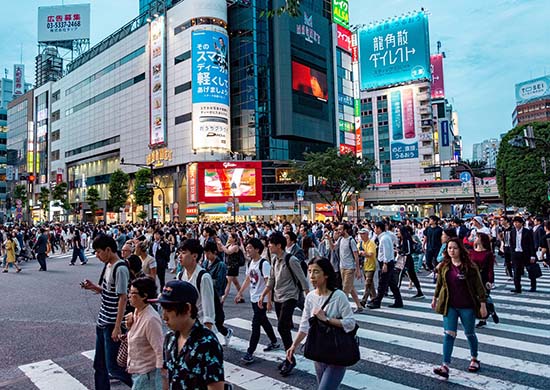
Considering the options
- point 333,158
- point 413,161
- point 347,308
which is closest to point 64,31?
point 333,158

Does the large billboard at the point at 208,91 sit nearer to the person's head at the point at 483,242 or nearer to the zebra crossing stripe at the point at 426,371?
the person's head at the point at 483,242

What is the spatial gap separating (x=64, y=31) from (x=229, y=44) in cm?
4351

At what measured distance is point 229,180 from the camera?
49062 mm

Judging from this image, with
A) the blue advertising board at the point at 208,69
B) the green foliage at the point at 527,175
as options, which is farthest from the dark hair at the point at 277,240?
the blue advertising board at the point at 208,69

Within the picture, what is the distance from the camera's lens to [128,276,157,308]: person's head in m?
3.21

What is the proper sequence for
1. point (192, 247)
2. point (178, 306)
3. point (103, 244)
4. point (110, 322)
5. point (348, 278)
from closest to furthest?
1. point (178, 306)
2. point (110, 322)
3. point (192, 247)
4. point (103, 244)
5. point (348, 278)

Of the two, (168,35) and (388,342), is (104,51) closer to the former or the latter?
(168,35)

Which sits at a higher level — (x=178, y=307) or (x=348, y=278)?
(x=178, y=307)

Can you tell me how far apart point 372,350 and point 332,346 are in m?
3.15

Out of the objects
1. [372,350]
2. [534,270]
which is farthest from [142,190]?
[372,350]

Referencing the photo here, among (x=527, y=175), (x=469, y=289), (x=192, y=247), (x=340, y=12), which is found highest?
(x=340, y=12)

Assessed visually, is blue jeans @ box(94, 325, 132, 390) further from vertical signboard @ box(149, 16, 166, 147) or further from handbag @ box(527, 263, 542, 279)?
vertical signboard @ box(149, 16, 166, 147)

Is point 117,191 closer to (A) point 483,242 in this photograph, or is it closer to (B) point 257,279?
(B) point 257,279

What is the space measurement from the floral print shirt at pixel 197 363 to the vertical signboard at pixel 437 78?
101002 mm
